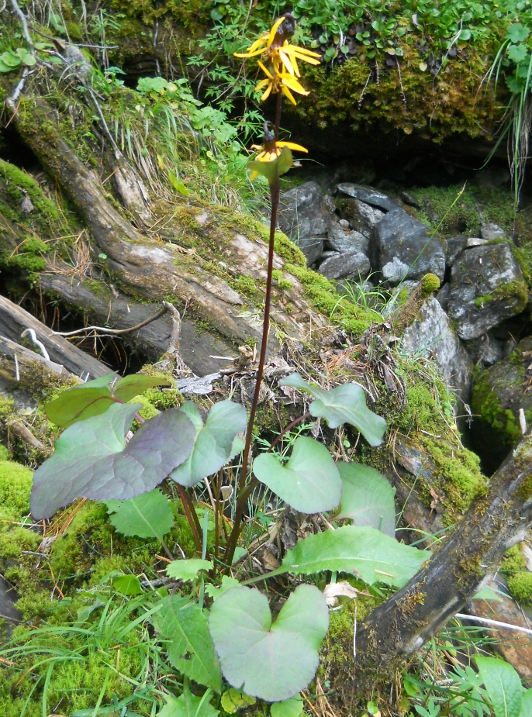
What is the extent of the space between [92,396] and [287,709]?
2.58 ft

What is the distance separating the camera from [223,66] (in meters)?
4.13

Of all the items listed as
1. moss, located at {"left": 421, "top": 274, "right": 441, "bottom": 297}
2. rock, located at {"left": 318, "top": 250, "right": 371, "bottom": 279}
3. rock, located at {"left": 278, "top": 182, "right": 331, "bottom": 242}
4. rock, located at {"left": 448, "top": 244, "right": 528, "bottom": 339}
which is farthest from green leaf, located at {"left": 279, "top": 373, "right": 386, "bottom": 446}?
rock, located at {"left": 448, "top": 244, "right": 528, "bottom": 339}

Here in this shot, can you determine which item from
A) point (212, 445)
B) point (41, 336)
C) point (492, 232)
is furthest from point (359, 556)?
point (492, 232)

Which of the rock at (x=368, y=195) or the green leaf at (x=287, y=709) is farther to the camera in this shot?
the rock at (x=368, y=195)

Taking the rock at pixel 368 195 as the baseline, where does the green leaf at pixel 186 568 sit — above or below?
above

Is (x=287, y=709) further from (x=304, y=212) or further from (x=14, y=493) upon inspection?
(x=304, y=212)

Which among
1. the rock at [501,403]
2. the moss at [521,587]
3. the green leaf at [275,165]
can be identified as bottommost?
the rock at [501,403]

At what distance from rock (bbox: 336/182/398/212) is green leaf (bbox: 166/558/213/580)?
4500 mm

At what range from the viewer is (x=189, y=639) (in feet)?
3.34

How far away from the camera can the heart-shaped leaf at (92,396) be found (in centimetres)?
112

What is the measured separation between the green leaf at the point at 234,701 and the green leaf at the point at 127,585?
0.30m

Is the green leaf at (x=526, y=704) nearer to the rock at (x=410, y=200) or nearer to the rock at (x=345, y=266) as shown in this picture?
the rock at (x=345, y=266)

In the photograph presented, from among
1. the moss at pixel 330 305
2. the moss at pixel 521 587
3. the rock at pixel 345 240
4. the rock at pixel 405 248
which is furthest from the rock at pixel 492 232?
the moss at pixel 521 587

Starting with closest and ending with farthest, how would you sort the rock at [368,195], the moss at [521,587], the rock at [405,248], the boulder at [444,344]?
the moss at [521,587] → the boulder at [444,344] → the rock at [405,248] → the rock at [368,195]
